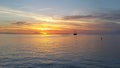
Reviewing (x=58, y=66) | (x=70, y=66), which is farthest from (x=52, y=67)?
(x=70, y=66)

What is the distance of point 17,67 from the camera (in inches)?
1479

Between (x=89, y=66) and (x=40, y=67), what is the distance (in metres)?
10.3

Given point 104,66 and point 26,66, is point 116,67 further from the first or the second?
point 26,66

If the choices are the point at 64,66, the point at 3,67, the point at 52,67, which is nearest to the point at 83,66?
the point at 64,66

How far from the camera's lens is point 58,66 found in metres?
38.3

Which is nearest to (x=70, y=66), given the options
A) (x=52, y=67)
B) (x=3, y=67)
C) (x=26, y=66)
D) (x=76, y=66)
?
(x=76, y=66)

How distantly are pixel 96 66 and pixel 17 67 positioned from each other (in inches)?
654

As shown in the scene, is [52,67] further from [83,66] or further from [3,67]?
[3,67]

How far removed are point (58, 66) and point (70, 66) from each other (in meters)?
2.55

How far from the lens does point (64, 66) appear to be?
3831 centimetres

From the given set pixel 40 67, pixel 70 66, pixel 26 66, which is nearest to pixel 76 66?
pixel 70 66

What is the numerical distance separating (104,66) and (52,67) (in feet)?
36.5

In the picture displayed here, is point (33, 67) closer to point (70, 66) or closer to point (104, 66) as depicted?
point (70, 66)

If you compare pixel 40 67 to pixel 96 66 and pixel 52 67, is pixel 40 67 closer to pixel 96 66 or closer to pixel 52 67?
pixel 52 67
